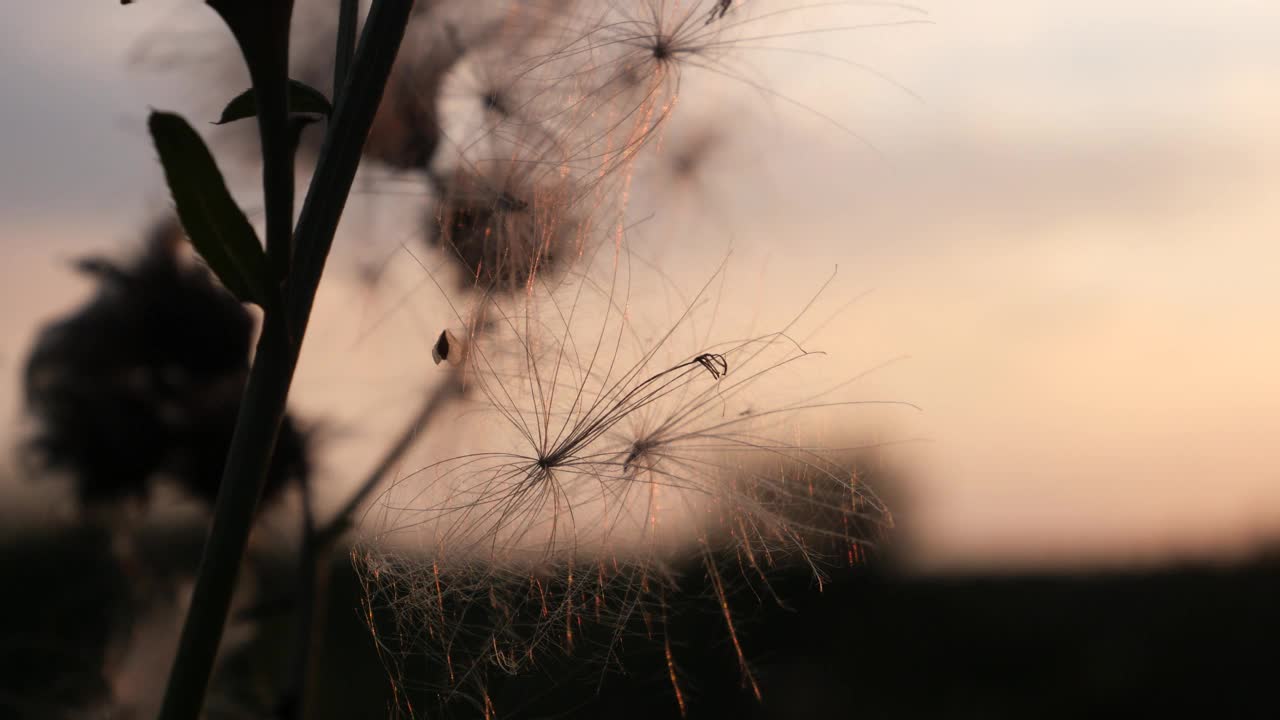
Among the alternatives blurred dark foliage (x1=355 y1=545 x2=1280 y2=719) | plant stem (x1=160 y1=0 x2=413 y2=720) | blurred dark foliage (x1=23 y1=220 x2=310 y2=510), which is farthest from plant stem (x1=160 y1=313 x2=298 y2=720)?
blurred dark foliage (x1=355 y1=545 x2=1280 y2=719)

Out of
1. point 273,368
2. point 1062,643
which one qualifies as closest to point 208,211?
point 273,368

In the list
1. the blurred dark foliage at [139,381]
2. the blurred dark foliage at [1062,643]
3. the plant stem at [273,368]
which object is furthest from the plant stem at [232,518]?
the blurred dark foliage at [1062,643]

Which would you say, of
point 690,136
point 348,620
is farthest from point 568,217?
point 348,620

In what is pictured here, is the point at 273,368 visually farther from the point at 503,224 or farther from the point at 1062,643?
the point at 1062,643

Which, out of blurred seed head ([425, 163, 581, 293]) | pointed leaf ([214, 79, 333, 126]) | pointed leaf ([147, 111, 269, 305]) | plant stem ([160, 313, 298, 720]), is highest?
blurred seed head ([425, 163, 581, 293])

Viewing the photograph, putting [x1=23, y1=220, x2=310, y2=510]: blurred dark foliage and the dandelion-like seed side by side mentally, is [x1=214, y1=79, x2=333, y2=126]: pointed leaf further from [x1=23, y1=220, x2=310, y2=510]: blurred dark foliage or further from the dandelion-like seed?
[x1=23, y1=220, x2=310, y2=510]: blurred dark foliage
